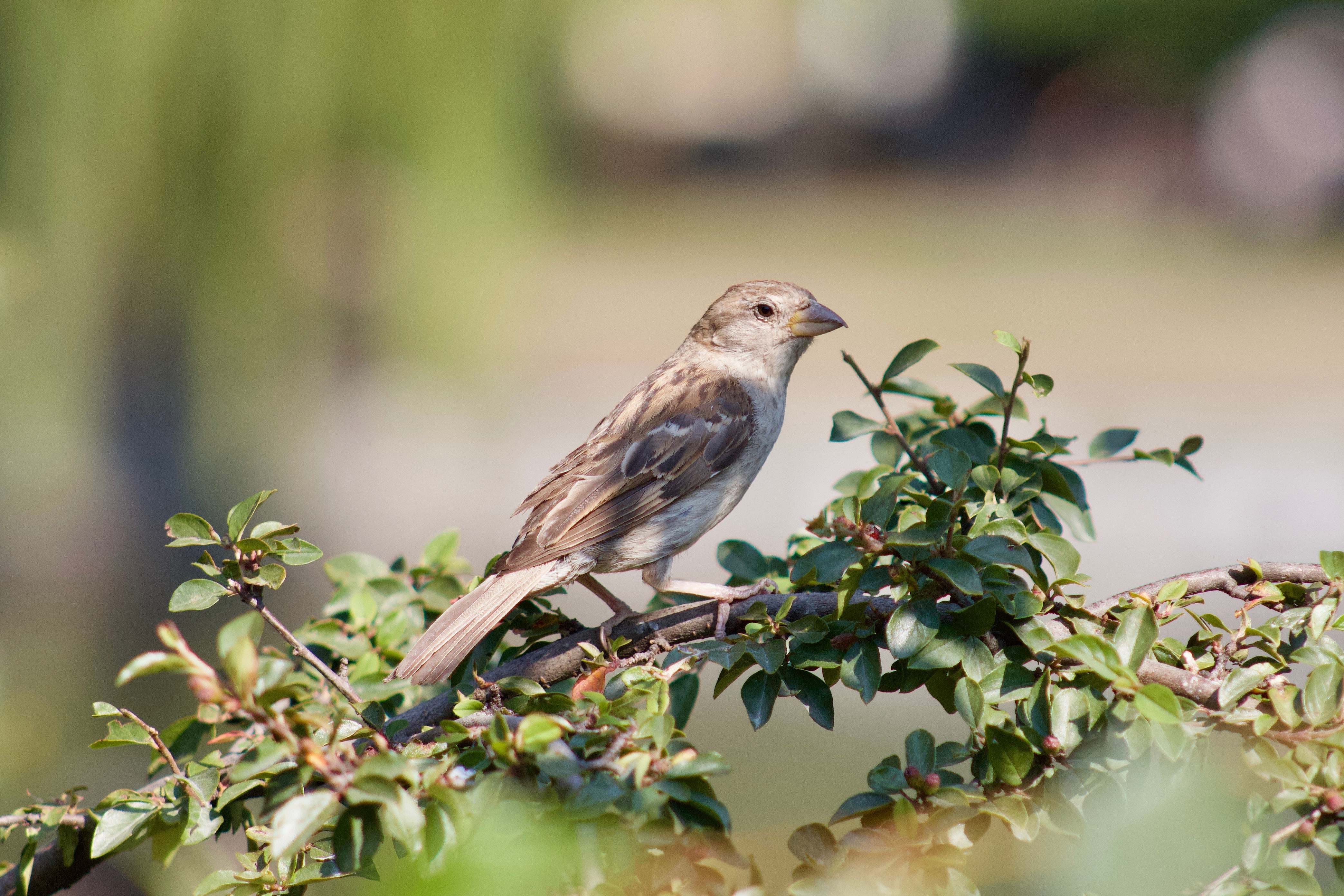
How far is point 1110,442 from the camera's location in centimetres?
216

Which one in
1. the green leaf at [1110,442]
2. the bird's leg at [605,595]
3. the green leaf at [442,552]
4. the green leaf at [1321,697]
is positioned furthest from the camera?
the bird's leg at [605,595]

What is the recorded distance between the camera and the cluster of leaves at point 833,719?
3.99 feet

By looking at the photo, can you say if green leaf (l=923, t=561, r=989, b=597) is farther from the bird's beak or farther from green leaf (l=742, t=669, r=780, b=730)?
the bird's beak

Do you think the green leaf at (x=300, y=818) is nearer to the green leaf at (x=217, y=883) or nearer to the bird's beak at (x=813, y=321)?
the green leaf at (x=217, y=883)

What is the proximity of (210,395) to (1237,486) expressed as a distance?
7825 mm

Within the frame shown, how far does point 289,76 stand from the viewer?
4105 millimetres

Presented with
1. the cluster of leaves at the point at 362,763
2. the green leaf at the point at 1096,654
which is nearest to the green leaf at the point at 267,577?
the cluster of leaves at the point at 362,763

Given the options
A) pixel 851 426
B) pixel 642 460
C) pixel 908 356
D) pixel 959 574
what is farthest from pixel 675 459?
pixel 959 574

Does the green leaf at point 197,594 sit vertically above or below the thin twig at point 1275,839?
above

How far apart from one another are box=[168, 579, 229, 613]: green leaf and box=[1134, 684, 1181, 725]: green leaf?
1.32 m

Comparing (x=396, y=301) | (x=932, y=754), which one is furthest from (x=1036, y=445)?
(x=396, y=301)

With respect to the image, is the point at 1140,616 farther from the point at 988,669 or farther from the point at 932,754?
the point at 932,754

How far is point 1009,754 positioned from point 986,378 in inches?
30.2

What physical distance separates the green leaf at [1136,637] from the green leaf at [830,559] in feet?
1.32
